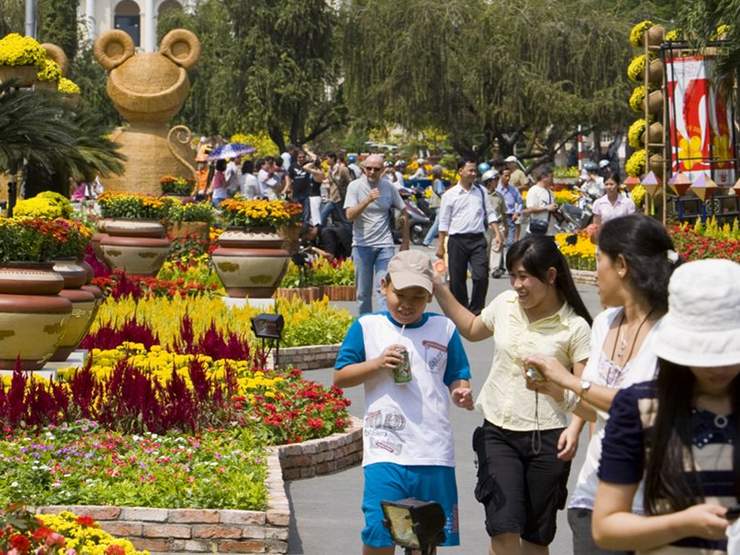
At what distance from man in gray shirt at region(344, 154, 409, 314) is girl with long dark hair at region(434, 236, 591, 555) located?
835cm

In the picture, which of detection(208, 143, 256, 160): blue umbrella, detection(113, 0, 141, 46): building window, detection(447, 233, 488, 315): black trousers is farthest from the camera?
detection(113, 0, 141, 46): building window

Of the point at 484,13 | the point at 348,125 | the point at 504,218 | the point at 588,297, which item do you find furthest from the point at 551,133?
the point at 588,297

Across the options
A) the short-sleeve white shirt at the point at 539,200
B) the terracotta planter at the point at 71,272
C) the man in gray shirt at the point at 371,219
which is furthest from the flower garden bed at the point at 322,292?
the terracotta planter at the point at 71,272

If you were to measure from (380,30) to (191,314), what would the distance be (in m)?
33.4

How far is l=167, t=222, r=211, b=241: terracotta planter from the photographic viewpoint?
23625 mm

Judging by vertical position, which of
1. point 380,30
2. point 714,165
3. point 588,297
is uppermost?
point 380,30

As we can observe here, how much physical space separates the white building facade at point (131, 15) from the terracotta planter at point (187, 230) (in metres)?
91.5

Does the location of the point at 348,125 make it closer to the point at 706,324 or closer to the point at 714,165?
the point at 714,165

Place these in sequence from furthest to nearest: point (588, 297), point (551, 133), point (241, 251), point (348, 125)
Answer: point (348, 125)
point (551, 133)
point (588, 297)
point (241, 251)

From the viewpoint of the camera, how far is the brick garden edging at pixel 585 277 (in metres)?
25.2

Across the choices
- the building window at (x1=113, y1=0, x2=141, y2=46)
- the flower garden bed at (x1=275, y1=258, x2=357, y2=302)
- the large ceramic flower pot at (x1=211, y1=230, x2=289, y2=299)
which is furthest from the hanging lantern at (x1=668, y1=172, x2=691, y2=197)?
the building window at (x1=113, y1=0, x2=141, y2=46)

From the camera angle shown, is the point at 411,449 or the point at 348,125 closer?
the point at 411,449

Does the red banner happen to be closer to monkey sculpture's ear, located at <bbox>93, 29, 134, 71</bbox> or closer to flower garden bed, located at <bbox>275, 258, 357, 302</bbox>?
flower garden bed, located at <bbox>275, 258, 357, 302</bbox>

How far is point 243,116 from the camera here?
169 feet
